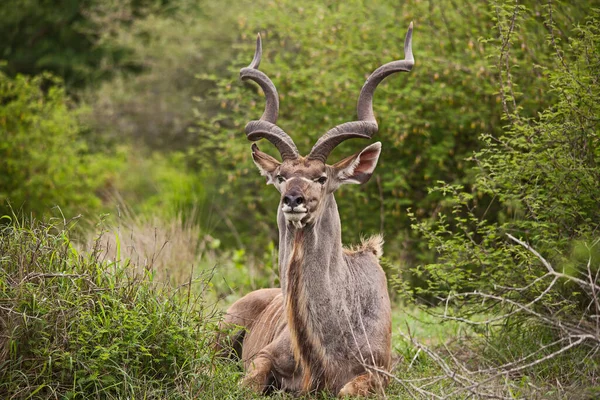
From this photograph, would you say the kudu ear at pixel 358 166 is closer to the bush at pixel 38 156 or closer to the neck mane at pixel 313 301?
the neck mane at pixel 313 301

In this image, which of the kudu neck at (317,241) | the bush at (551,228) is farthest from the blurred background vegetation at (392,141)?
the kudu neck at (317,241)

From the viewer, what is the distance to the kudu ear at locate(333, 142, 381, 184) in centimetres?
611

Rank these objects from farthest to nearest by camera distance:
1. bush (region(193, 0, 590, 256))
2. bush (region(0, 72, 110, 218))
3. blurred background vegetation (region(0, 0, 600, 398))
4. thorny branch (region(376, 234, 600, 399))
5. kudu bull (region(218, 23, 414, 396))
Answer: bush (region(0, 72, 110, 218)) < bush (region(193, 0, 590, 256)) < blurred background vegetation (region(0, 0, 600, 398)) < kudu bull (region(218, 23, 414, 396)) < thorny branch (region(376, 234, 600, 399))

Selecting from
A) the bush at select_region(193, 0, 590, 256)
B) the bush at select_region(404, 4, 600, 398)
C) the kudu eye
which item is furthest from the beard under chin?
the bush at select_region(193, 0, 590, 256)

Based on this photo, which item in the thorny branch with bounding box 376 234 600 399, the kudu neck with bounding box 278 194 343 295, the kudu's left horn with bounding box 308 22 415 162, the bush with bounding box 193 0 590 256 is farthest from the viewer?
the bush with bounding box 193 0 590 256

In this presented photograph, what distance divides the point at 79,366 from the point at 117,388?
25cm

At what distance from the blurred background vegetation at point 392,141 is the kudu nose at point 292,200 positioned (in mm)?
911

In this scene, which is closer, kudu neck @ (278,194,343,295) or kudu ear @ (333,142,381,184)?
kudu neck @ (278,194,343,295)

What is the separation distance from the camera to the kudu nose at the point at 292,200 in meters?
5.49

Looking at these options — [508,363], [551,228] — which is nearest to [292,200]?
[508,363]

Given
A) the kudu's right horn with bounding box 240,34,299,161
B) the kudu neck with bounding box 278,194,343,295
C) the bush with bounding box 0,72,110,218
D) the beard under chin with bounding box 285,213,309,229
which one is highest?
the kudu's right horn with bounding box 240,34,299,161

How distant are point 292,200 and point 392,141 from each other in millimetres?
5600

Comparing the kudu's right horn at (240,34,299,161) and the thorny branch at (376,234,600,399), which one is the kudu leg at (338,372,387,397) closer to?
the thorny branch at (376,234,600,399)

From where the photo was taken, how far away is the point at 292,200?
548 centimetres
